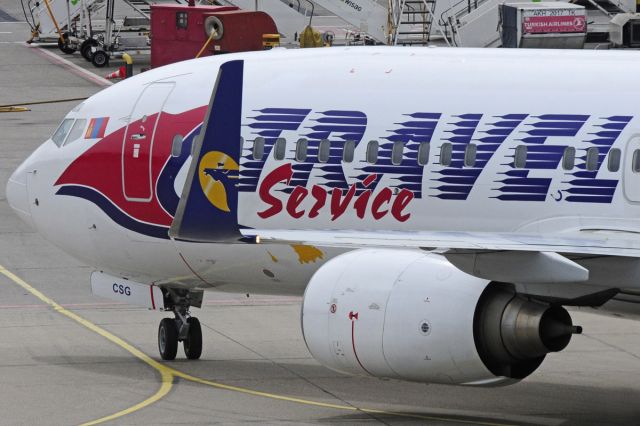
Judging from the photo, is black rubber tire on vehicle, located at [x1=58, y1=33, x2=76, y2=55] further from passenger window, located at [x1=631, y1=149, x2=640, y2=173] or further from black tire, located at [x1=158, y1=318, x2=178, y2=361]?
passenger window, located at [x1=631, y1=149, x2=640, y2=173]

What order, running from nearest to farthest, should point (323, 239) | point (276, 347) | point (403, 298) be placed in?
point (323, 239) < point (403, 298) < point (276, 347)

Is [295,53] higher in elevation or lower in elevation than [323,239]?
higher

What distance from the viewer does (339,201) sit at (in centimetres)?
2144

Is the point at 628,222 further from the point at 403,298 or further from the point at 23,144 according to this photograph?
the point at 23,144

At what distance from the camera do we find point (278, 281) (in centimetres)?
2264

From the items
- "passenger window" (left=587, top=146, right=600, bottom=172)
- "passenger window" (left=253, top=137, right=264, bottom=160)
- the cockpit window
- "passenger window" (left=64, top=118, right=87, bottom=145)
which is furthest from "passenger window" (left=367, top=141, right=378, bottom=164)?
the cockpit window

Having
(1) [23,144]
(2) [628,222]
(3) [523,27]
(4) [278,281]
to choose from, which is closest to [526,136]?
(2) [628,222]

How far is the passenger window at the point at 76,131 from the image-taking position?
2406cm

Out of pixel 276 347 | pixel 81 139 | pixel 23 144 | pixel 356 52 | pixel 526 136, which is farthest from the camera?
pixel 23 144

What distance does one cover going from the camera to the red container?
58.4m

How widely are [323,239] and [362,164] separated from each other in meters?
4.12

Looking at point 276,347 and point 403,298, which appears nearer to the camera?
point 403,298

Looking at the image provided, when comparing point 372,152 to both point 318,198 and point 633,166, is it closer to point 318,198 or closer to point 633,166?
point 318,198

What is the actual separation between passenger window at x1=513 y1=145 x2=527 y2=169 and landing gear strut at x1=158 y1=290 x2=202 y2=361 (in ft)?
21.9
